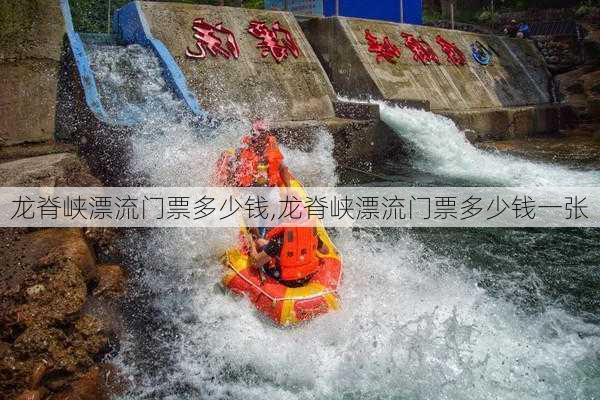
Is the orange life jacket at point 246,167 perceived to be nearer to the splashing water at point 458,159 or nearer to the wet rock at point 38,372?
the wet rock at point 38,372

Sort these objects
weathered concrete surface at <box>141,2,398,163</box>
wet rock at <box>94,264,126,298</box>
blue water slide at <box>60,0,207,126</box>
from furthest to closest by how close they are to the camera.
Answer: weathered concrete surface at <box>141,2,398,163</box>
blue water slide at <box>60,0,207,126</box>
wet rock at <box>94,264,126,298</box>

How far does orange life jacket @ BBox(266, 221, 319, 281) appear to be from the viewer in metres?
4.55

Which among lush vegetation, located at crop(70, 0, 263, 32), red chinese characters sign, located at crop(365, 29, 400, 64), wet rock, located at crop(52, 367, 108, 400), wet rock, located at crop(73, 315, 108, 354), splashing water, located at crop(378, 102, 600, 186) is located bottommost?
splashing water, located at crop(378, 102, 600, 186)

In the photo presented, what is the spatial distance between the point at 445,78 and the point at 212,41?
24.3ft

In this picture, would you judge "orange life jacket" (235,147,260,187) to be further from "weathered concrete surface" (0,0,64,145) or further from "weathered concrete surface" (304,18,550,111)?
"weathered concrete surface" (304,18,550,111)

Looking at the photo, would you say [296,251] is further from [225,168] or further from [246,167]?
[225,168]

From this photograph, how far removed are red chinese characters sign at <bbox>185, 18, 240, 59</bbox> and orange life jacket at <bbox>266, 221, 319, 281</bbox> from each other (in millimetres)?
6319

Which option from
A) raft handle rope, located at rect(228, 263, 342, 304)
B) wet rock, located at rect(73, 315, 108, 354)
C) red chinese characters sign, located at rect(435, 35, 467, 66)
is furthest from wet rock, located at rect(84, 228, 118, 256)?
red chinese characters sign, located at rect(435, 35, 467, 66)

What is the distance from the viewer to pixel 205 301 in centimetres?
528

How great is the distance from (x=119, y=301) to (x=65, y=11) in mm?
5659

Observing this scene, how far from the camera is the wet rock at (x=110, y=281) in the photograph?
16.3 feet

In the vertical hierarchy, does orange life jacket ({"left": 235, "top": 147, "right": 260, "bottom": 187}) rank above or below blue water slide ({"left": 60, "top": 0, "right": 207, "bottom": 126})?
below

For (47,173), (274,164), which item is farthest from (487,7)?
(47,173)

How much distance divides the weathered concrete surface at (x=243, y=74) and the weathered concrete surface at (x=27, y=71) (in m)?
2.45
